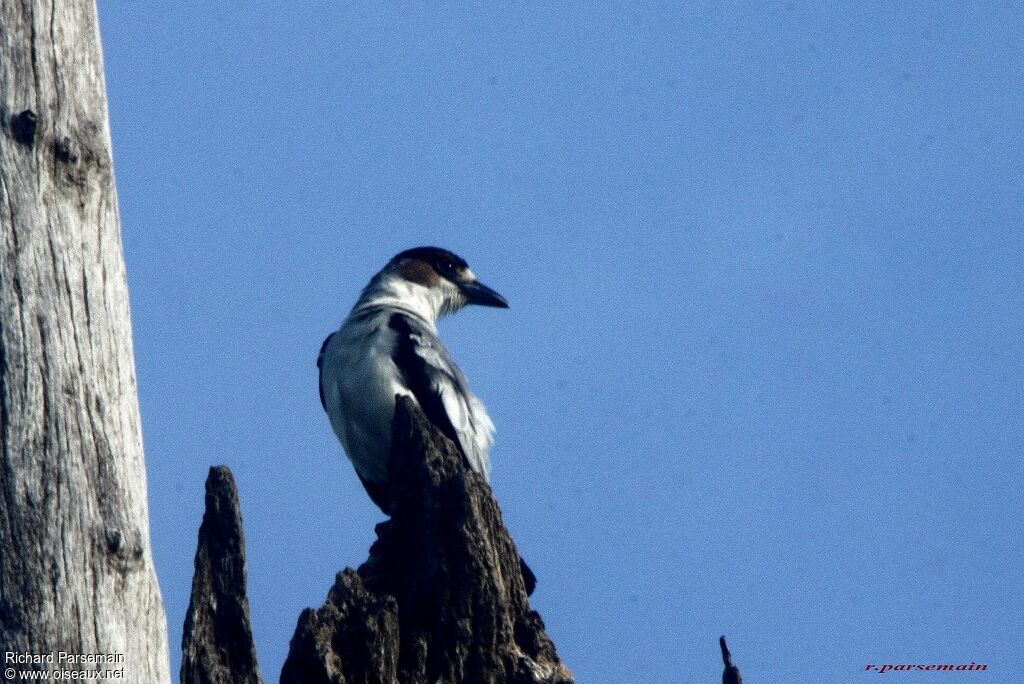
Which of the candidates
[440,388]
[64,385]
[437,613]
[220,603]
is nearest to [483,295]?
[440,388]

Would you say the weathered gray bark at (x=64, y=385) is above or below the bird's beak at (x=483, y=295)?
below

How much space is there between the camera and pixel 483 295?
1030cm

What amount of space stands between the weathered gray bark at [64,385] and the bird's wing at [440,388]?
3727 mm

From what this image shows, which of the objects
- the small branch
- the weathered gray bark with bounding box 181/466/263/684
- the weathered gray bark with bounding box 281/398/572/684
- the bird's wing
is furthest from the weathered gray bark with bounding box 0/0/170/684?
the bird's wing

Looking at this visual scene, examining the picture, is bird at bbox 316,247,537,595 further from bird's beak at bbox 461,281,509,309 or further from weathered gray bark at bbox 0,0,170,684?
weathered gray bark at bbox 0,0,170,684

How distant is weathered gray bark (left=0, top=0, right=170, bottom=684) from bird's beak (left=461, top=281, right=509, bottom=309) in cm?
574

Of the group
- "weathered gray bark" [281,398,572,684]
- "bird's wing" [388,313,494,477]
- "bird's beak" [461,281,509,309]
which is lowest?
"weathered gray bark" [281,398,572,684]

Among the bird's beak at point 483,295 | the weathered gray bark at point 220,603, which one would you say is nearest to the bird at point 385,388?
the bird's beak at point 483,295

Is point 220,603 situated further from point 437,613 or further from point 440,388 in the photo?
point 440,388

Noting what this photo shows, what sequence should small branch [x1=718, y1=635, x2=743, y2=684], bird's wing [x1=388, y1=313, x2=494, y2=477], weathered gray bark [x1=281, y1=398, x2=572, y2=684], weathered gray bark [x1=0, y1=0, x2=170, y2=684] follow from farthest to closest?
bird's wing [x1=388, y1=313, x2=494, y2=477] → weathered gray bark [x1=281, y1=398, x2=572, y2=684] → small branch [x1=718, y1=635, x2=743, y2=684] → weathered gray bark [x1=0, y1=0, x2=170, y2=684]

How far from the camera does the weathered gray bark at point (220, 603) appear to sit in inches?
195

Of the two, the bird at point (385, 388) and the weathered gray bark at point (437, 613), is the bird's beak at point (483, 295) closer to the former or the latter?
the bird at point (385, 388)

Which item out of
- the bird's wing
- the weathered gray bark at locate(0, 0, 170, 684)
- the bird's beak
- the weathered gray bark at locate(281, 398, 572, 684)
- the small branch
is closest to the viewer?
the weathered gray bark at locate(0, 0, 170, 684)

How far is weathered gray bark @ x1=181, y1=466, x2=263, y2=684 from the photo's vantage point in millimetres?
4949
